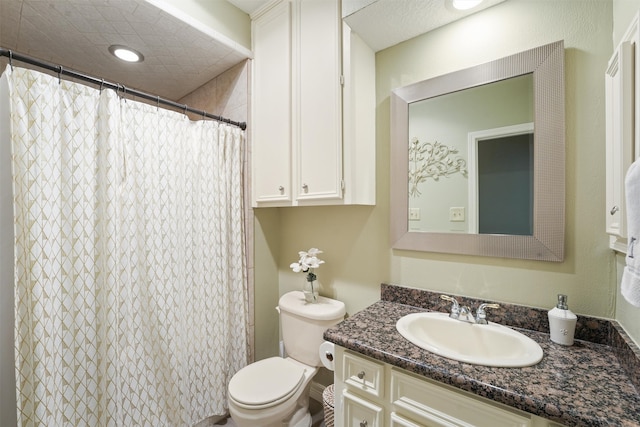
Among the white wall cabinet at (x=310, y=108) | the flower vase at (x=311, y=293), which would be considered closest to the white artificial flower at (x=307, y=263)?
the flower vase at (x=311, y=293)

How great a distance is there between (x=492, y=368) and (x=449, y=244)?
57cm

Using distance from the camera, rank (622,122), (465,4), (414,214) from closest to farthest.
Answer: (622,122), (465,4), (414,214)

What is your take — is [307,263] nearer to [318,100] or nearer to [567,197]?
[318,100]

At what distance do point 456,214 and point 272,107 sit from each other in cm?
121

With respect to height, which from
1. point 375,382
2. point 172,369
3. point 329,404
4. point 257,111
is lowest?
point 329,404

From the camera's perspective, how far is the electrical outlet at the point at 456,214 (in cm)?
124

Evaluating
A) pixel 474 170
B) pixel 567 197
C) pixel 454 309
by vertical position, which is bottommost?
pixel 454 309

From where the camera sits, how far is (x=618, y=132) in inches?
31.5

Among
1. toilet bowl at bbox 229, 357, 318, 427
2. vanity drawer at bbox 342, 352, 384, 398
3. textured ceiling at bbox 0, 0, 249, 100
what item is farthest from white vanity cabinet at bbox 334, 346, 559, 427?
textured ceiling at bbox 0, 0, 249, 100

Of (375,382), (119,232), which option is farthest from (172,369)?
(375,382)

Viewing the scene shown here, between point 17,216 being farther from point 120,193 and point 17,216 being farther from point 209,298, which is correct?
point 209,298

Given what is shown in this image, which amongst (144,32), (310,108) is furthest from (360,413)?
(144,32)

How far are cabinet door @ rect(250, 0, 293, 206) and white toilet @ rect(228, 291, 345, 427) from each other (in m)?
0.67

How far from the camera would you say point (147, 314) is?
53.3 inches
